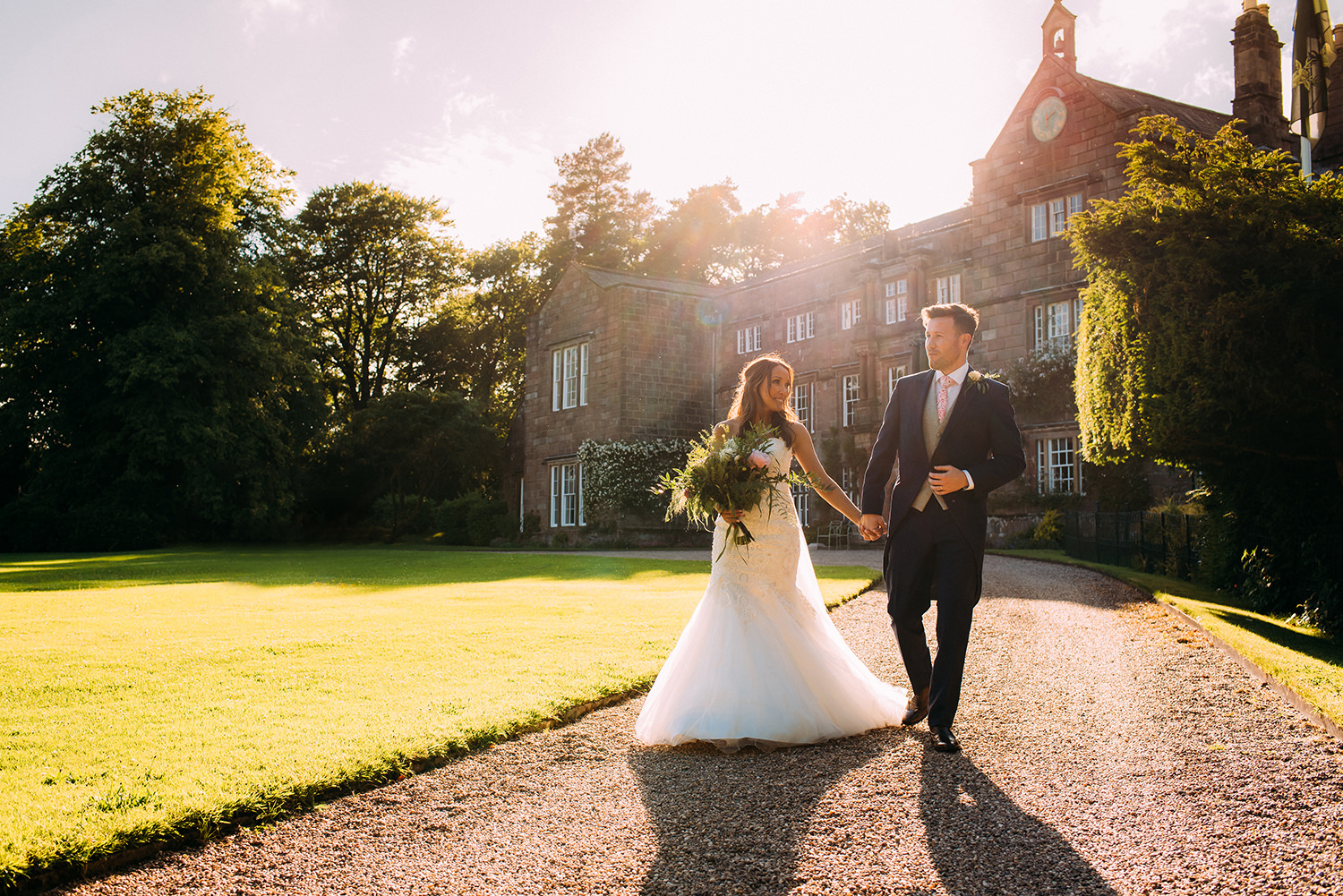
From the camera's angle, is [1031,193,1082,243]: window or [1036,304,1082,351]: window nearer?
[1036,304,1082,351]: window

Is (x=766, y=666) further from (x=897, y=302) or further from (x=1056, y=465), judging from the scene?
(x=897, y=302)

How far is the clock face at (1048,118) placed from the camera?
24.5 m

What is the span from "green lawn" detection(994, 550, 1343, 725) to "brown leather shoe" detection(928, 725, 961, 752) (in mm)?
1944

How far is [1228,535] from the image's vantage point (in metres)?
11.2

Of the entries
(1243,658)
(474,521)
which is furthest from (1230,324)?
(474,521)

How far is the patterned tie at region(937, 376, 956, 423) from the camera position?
5.09 m

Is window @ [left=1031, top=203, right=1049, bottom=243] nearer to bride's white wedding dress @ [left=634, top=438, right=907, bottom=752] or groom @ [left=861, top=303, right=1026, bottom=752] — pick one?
groom @ [left=861, top=303, right=1026, bottom=752]

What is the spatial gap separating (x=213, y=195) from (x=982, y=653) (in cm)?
3199

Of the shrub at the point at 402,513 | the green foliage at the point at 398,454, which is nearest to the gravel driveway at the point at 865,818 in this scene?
the green foliage at the point at 398,454

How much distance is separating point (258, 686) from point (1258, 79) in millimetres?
24557

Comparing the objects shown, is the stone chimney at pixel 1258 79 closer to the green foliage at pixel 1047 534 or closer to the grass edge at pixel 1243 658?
the green foliage at pixel 1047 534

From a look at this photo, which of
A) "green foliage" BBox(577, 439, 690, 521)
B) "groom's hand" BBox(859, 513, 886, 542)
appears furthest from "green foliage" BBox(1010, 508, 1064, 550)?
"groom's hand" BBox(859, 513, 886, 542)

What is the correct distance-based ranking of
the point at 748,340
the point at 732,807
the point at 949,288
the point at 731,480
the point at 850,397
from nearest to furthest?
the point at 732,807 < the point at 731,480 < the point at 949,288 < the point at 850,397 < the point at 748,340

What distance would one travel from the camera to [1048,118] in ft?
81.6
